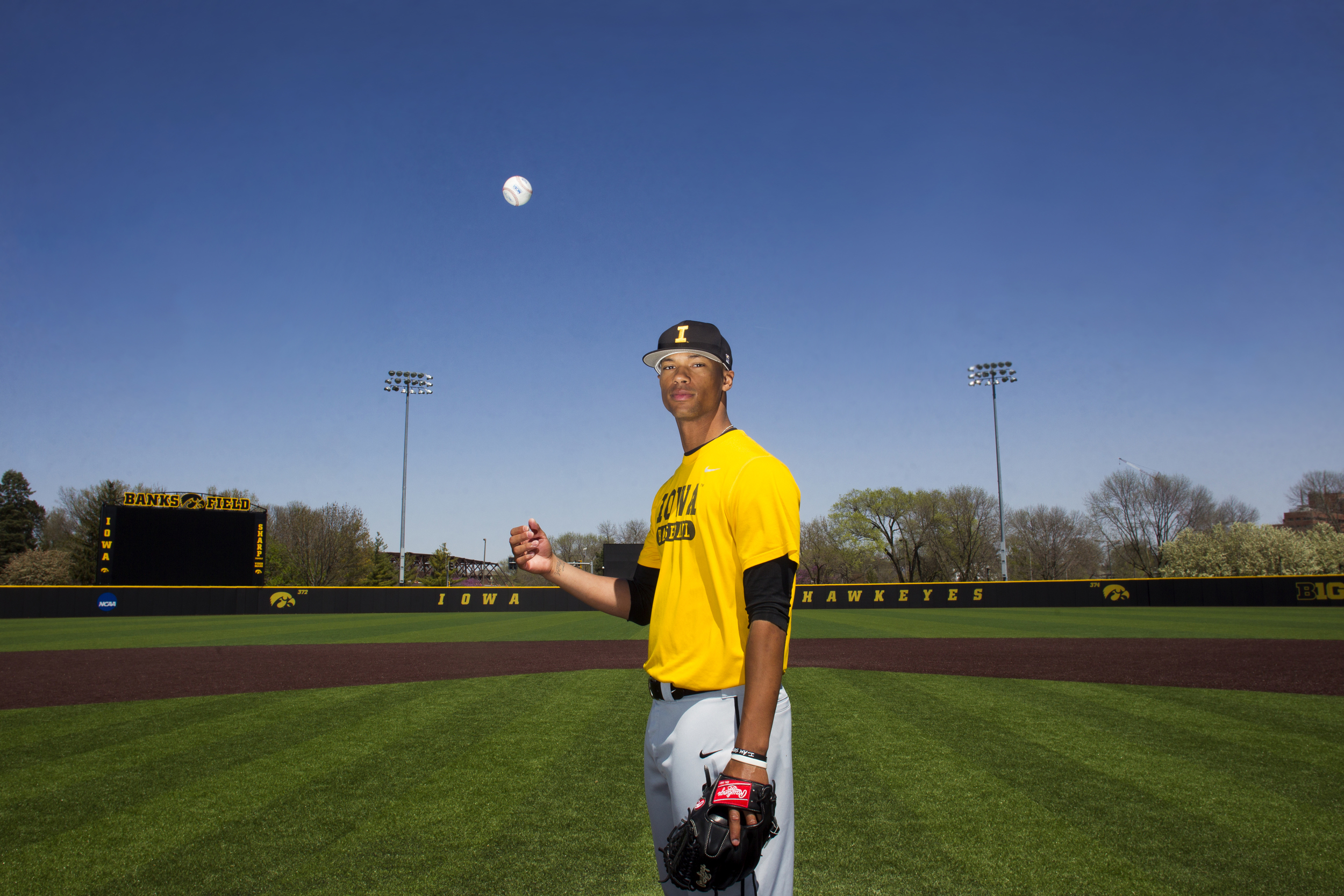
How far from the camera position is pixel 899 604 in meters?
35.1

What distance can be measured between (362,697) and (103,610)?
87.2ft

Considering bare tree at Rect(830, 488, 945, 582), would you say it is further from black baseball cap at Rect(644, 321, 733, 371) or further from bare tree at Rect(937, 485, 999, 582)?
black baseball cap at Rect(644, 321, 733, 371)

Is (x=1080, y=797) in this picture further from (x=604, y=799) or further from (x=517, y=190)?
(x=517, y=190)

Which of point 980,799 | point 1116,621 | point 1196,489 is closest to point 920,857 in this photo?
point 980,799

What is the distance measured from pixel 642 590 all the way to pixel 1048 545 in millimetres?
76384

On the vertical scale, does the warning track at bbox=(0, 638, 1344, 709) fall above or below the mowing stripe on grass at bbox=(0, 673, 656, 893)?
below

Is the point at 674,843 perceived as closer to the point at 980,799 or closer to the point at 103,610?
Result: the point at 980,799

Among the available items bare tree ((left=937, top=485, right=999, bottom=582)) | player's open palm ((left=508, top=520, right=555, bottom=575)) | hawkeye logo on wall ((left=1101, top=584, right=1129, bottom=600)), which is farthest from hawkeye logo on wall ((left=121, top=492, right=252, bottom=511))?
bare tree ((left=937, top=485, right=999, bottom=582))

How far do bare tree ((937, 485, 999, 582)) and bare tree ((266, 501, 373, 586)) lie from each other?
2039 inches

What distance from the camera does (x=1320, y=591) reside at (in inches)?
1145

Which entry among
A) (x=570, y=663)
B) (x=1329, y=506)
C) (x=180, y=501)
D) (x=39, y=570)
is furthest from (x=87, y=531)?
(x=1329, y=506)

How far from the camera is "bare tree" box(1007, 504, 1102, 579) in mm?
69000

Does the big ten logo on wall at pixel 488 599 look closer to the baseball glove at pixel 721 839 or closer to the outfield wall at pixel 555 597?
the outfield wall at pixel 555 597

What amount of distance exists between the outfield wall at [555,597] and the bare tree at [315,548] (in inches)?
1211
